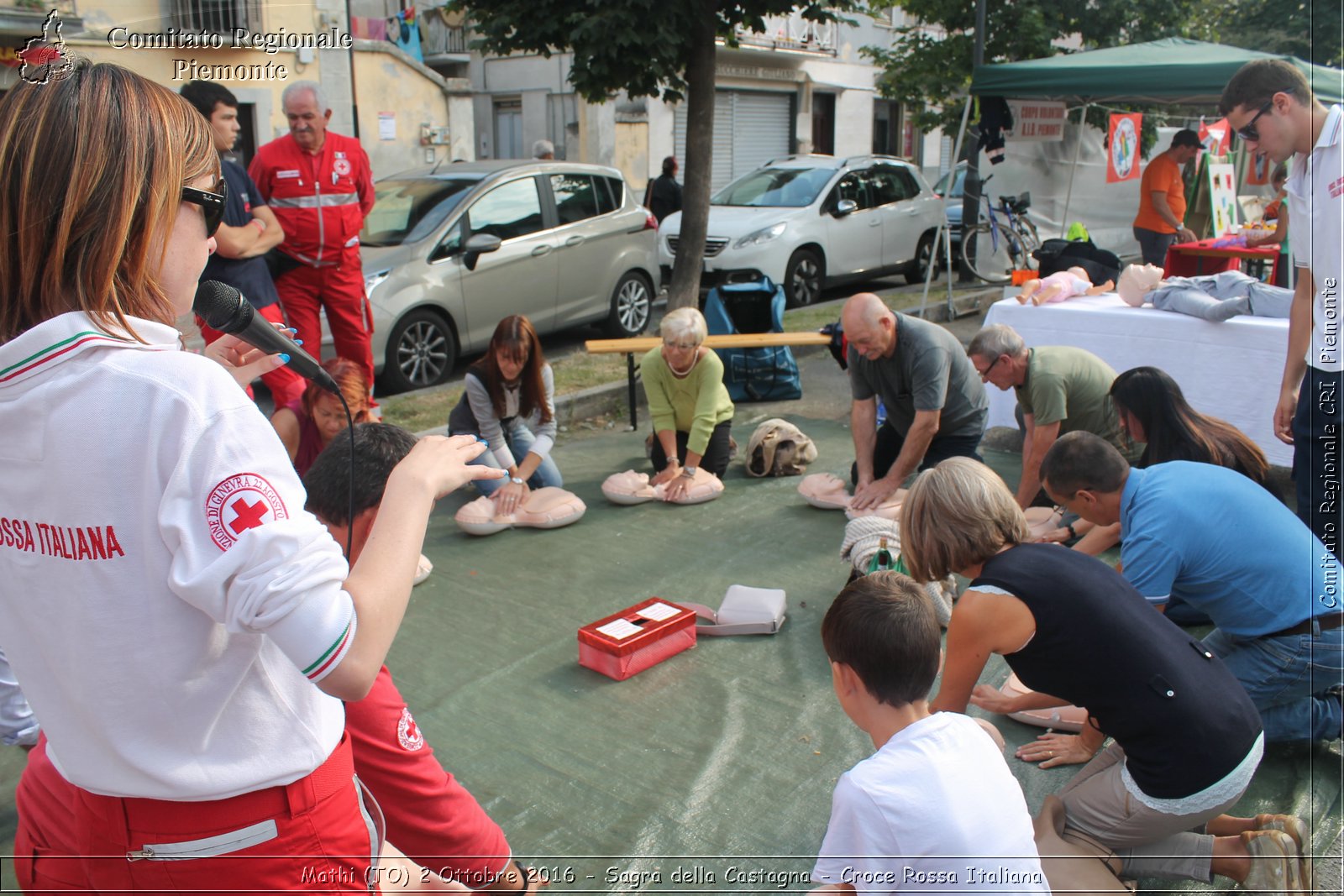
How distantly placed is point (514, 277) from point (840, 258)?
469 centimetres

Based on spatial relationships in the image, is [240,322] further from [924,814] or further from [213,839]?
[924,814]

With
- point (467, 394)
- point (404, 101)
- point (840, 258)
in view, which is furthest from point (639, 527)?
point (404, 101)

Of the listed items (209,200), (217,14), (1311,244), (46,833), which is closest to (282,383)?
(46,833)

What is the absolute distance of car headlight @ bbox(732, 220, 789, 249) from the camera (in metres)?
10.4

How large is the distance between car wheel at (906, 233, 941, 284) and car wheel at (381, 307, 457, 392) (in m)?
6.94

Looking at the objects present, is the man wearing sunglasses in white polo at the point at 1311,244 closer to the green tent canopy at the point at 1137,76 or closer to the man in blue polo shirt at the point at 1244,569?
the man in blue polo shirt at the point at 1244,569

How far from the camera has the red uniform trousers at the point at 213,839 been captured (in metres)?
1.16

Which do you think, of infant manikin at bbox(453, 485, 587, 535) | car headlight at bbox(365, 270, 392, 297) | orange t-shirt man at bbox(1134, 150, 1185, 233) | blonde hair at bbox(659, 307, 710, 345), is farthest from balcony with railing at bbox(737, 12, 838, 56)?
infant manikin at bbox(453, 485, 587, 535)

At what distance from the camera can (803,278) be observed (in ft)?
35.7

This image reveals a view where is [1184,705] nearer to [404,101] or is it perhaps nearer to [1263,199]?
[1263,199]

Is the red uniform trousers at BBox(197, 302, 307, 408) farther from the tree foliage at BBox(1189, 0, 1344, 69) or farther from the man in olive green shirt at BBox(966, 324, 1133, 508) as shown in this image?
the tree foliage at BBox(1189, 0, 1344, 69)

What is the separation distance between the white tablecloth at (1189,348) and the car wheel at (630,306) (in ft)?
11.9

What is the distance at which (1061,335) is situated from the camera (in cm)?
594

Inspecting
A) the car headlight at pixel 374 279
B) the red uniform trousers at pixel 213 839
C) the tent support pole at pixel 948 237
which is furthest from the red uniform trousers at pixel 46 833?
the tent support pole at pixel 948 237
